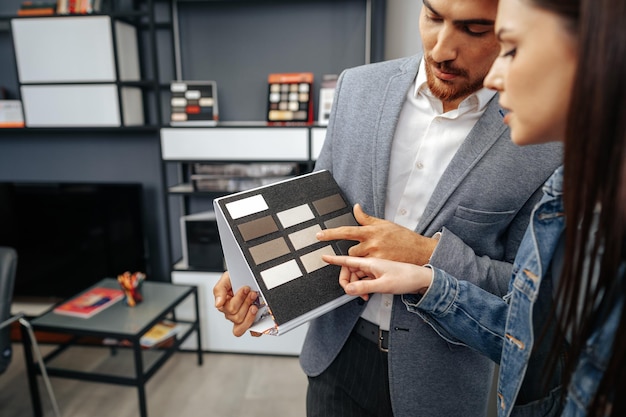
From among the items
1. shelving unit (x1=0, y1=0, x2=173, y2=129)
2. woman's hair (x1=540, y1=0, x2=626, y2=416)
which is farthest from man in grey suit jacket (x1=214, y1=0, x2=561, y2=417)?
shelving unit (x1=0, y1=0, x2=173, y2=129)

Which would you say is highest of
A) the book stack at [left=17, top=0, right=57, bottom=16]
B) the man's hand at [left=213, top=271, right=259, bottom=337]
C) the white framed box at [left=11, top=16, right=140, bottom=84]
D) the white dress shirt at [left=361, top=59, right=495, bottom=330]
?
the book stack at [left=17, top=0, right=57, bottom=16]

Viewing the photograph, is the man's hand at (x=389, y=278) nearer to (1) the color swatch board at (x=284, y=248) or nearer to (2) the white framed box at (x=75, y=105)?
(1) the color swatch board at (x=284, y=248)

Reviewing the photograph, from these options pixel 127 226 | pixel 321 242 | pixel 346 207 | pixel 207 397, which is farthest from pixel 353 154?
pixel 127 226

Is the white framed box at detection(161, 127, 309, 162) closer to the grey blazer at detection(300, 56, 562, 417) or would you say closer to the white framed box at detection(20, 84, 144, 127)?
the white framed box at detection(20, 84, 144, 127)

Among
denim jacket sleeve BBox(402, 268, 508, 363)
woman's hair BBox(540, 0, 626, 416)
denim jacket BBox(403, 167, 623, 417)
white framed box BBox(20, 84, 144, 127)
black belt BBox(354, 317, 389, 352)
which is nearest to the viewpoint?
woman's hair BBox(540, 0, 626, 416)

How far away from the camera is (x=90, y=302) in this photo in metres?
2.32

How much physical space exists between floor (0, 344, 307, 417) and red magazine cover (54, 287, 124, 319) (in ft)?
1.68

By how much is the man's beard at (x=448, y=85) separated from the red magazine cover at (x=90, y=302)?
201 cm

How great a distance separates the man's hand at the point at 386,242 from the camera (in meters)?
0.83

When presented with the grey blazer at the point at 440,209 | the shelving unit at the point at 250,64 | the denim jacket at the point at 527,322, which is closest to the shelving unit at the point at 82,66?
the shelving unit at the point at 250,64

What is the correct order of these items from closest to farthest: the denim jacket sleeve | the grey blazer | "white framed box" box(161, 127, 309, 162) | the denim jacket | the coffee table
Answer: the denim jacket → the denim jacket sleeve → the grey blazer → the coffee table → "white framed box" box(161, 127, 309, 162)

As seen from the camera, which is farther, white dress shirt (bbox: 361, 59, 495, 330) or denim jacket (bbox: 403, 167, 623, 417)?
white dress shirt (bbox: 361, 59, 495, 330)

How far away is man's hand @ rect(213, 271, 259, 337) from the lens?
2.85 feet

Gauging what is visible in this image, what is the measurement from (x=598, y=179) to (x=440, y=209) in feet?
1.53
